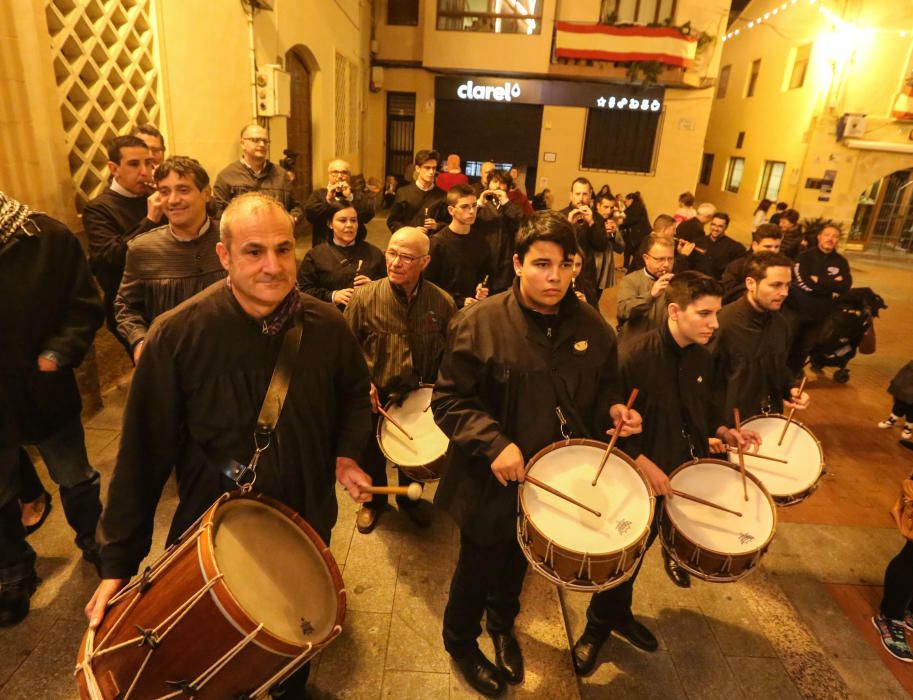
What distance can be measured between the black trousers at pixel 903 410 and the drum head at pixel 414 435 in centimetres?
478

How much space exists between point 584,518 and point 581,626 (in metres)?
1.23

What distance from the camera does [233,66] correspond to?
6.69 m

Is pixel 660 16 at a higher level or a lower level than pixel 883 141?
higher

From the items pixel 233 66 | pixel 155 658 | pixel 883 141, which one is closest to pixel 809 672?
pixel 155 658

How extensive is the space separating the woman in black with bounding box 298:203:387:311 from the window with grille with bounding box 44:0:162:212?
6.08 feet

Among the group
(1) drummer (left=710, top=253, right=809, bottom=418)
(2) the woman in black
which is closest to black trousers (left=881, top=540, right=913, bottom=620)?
(1) drummer (left=710, top=253, right=809, bottom=418)

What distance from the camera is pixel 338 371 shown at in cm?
212

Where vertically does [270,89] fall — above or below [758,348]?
above

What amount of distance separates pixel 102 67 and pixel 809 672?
6.20 metres

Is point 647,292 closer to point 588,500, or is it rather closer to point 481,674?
point 588,500

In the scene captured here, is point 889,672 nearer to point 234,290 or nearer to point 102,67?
point 234,290

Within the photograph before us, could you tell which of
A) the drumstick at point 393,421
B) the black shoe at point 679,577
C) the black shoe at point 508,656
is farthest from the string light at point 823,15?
the black shoe at point 508,656

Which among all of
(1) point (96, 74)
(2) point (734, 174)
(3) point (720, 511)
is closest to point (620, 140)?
(2) point (734, 174)

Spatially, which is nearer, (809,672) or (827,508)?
(809,672)
